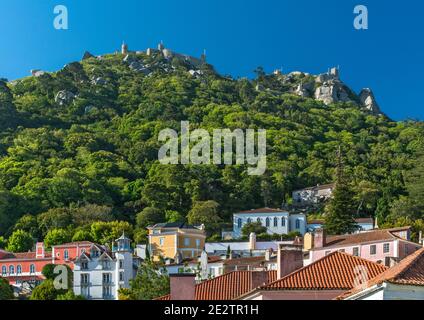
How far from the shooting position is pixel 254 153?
12319 cm

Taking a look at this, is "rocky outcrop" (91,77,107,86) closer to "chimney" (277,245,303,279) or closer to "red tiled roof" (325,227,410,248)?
"red tiled roof" (325,227,410,248)

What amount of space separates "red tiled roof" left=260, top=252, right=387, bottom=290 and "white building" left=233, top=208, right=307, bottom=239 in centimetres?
6488

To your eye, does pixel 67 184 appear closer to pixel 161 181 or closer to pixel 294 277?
pixel 161 181

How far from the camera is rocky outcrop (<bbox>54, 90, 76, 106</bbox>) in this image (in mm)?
148000

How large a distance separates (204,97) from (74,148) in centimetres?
4081

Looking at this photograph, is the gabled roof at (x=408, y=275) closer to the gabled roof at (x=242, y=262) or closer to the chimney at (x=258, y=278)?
the chimney at (x=258, y=278)

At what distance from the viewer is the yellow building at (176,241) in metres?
79.3

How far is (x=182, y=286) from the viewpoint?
17.1m

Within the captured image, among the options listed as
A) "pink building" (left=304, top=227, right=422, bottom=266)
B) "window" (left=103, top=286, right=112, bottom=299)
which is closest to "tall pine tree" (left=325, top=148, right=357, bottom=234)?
"pink building" (left=304, top=227, right=422, bottom=266)

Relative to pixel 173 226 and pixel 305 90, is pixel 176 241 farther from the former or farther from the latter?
pixel 305 90

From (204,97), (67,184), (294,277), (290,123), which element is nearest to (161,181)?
(67,184)

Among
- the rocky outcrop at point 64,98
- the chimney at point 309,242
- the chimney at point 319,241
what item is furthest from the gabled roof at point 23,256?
the rocky outcrop at point 64,98

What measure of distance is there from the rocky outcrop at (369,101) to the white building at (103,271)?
114467 mm

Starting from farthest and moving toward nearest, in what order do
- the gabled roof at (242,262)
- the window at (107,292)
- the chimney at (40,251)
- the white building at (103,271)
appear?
the chimney at (40,251) → the white building at (103,271) → the window at (107,292) → the gabled roof at (242,262)
